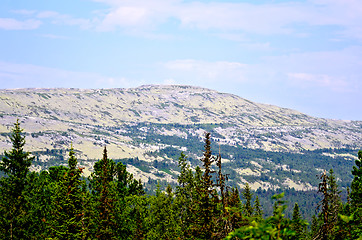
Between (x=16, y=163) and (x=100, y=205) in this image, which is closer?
(x=100, y=205)

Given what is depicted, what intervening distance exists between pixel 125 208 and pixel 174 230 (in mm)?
9960

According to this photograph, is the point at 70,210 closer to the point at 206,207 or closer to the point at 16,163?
the point at 206,207

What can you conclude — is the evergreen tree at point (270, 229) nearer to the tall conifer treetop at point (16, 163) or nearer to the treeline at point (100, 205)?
the treeline at point (100, 205)

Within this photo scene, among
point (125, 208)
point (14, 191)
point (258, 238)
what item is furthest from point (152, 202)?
point (258, 238)

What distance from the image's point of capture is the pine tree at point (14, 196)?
5309 cm

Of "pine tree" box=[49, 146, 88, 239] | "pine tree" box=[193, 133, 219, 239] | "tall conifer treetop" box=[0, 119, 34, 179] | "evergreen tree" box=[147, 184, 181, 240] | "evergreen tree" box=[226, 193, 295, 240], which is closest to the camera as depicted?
"evergreen tree" box=[226, 193, 295, 240]

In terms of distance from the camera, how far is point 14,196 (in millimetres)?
56500

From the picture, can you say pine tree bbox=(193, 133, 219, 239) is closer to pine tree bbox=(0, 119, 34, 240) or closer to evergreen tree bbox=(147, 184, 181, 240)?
evergreen tree bbox=(147, 184, 181, 240)

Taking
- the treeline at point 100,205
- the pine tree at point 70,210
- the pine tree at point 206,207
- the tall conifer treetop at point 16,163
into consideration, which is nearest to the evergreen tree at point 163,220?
the treeline at point 100,205

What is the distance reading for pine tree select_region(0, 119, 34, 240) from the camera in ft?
174

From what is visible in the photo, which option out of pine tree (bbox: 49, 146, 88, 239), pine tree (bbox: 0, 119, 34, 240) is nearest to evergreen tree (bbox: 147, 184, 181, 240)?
pine tree (bbox: 49, 146, 88, 239)

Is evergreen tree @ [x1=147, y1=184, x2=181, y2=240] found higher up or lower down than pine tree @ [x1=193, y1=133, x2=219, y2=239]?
lower down

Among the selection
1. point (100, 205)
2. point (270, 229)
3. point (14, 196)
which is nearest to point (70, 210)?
point (100, 205)


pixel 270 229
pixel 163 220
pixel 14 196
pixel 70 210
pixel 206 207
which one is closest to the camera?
pixel 270 229
